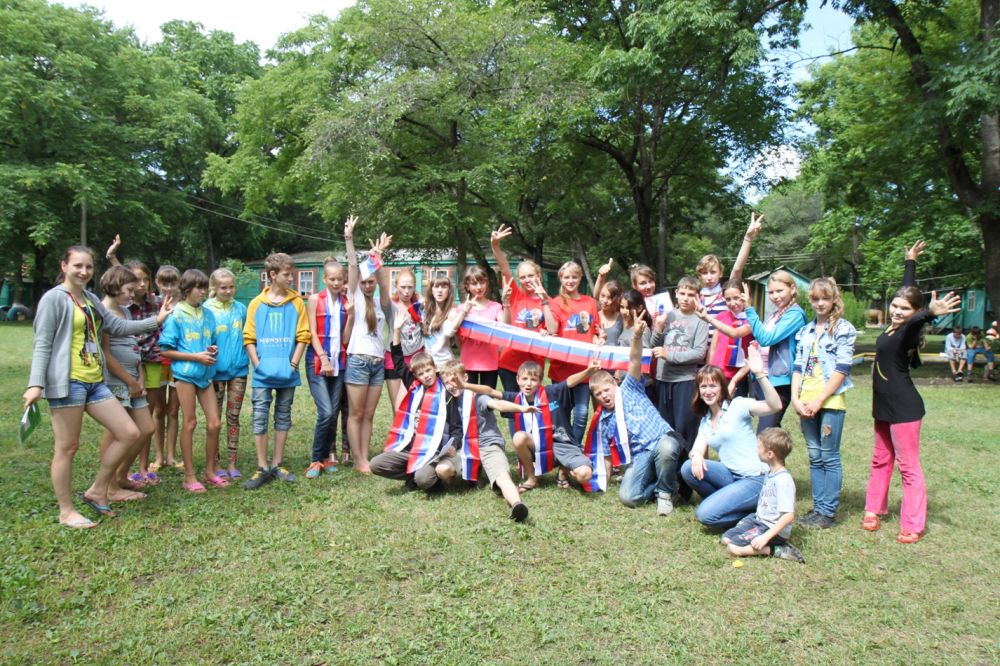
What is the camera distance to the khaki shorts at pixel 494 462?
5.70 m

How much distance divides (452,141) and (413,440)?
15.6 m

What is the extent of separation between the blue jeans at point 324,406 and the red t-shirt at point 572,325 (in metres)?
1.96

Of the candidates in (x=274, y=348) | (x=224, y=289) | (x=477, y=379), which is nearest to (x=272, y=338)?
(x=274, y=348)

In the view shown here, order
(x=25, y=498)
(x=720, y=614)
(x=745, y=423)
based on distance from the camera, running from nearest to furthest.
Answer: (x=720, y=614), (x=745, y=423), (x=25, y=498)

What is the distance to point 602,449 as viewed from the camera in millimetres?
6090

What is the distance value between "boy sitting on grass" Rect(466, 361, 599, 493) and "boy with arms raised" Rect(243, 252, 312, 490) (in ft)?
5.06

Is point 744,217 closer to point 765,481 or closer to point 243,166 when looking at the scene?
point 243,166

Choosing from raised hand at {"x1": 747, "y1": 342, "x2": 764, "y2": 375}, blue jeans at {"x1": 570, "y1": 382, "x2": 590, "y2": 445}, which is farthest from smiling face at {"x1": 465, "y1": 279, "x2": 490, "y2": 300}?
raised hand at {"x1": 747, "y1": 342, "x2": 764, "y2": 375}

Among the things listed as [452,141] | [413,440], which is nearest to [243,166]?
[452,141]

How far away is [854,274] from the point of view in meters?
47.5

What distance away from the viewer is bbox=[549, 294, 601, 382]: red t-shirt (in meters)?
6.66

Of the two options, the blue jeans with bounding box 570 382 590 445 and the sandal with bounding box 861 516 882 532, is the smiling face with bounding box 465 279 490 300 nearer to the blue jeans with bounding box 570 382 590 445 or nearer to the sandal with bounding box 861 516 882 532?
the blue jeans with bounding box 570 382 590 445

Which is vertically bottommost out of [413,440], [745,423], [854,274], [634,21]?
[413,440]

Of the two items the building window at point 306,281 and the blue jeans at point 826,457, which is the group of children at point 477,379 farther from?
the building window at point 306,281
